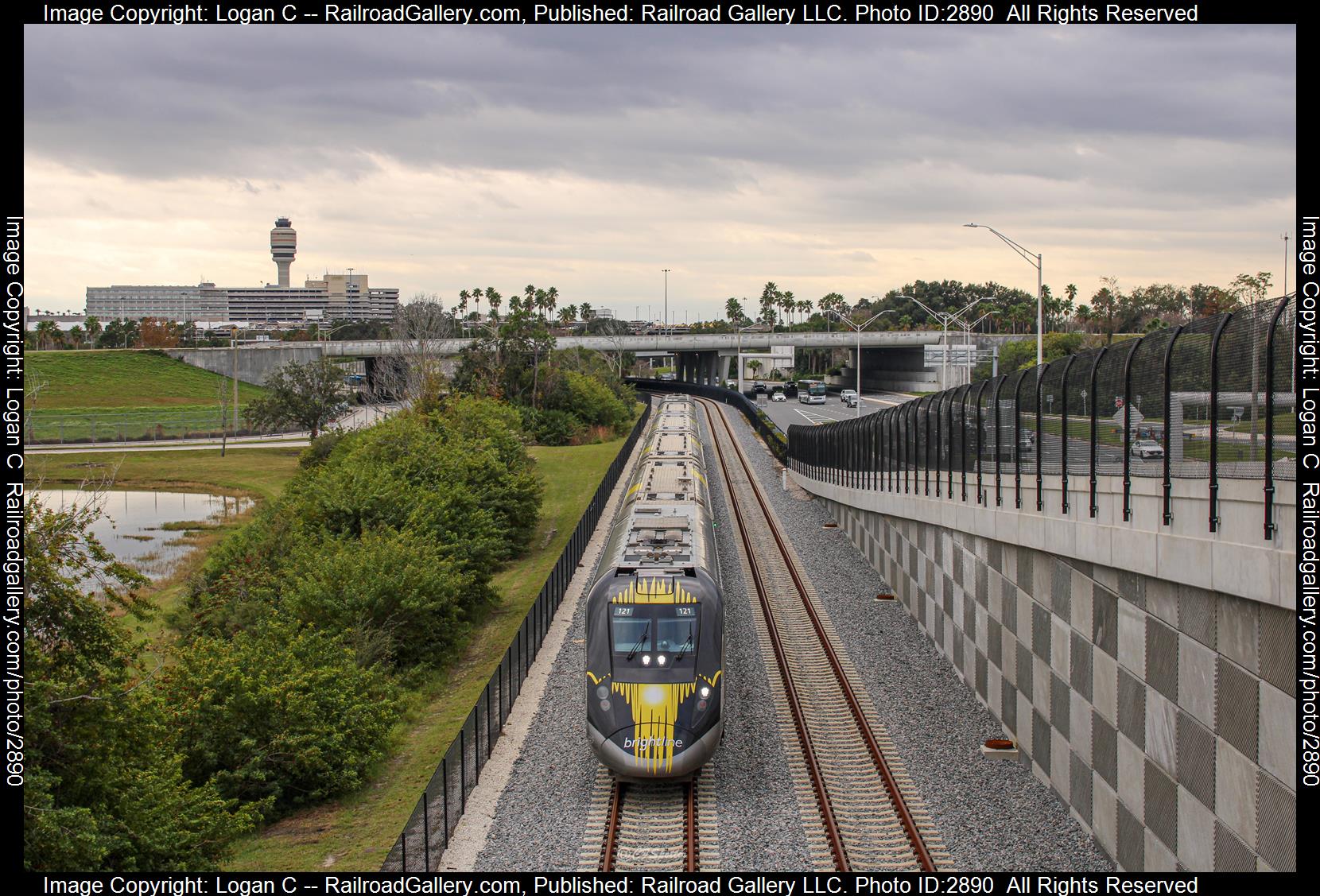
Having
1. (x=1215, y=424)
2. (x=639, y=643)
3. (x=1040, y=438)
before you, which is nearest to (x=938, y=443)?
(x=1040, y=438)

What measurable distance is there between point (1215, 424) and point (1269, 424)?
120 cm

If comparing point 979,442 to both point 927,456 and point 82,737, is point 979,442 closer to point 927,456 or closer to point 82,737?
point 927,456

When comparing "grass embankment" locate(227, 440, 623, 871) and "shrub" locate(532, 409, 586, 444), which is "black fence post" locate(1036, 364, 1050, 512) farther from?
"shrub" locate(532, 409, 586, 444)

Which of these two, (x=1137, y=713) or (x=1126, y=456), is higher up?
(x=1126, y=456)

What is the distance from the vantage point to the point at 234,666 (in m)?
19.6

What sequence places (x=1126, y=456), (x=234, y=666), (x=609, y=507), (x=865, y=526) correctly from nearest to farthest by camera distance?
(x=1126, y=456) < (x=234, y=666) < (x=865, y=526) < (x=609, y=507)

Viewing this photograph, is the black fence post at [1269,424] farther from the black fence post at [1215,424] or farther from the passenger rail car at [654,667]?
the passenger rail car at [654,667]

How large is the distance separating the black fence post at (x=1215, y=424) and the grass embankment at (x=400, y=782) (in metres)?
11.9

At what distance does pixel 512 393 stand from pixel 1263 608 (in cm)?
7215

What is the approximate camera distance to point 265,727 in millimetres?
19453

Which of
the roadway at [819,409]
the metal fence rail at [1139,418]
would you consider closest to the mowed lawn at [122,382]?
the roadway at [819,409]
